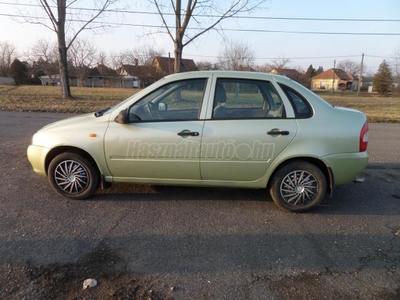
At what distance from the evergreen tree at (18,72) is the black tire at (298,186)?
6530 cm

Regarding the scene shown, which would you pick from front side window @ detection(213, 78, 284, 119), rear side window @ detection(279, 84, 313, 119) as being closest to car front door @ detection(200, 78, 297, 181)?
front side window @ detection(213, 78, 284, 119)

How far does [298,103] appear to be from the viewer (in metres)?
3.39

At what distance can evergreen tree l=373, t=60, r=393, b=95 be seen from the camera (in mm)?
46375

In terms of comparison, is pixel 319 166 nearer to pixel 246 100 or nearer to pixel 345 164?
pixel 345 164

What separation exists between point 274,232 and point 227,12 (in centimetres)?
1442

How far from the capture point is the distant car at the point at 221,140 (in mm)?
3324

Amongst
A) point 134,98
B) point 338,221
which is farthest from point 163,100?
point 338,221

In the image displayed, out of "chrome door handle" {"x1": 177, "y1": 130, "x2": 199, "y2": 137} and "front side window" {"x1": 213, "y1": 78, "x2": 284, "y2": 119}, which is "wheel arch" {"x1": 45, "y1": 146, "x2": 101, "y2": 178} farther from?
"front side window" {"x1": 213, "y1": 78, "x2": 284, "y2": 119}

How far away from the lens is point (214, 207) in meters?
3.63

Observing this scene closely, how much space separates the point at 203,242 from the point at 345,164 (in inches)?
78.1

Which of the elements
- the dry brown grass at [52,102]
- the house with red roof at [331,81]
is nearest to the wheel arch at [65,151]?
the dry brown grass at [52,102]

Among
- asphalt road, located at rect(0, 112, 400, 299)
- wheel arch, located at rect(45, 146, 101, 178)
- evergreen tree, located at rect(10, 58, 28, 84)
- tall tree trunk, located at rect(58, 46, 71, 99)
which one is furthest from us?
evergreen tree, located at rect(10, 58, 28, 84)

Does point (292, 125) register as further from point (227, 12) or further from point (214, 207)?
point (227, 12)

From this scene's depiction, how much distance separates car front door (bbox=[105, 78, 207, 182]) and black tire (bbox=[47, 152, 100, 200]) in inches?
13.0
